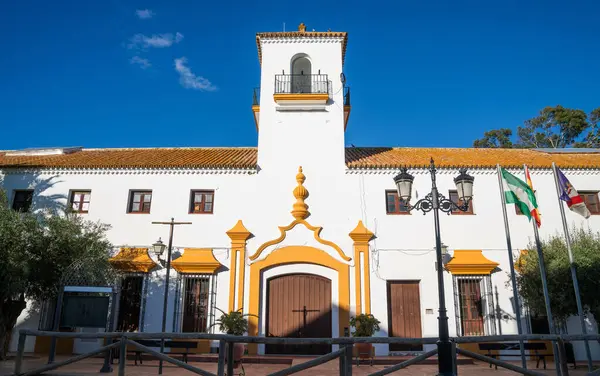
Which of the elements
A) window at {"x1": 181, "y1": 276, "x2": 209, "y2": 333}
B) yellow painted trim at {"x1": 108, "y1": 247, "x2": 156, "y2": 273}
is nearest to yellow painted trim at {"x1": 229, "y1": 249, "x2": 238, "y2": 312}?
window at {"x1": 181, "y1": 276, "x2": 209, "y2": 333}

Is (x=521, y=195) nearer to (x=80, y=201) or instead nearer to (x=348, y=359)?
(x=348, y=359)

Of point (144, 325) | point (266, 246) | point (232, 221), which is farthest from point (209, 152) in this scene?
point (144, 325)

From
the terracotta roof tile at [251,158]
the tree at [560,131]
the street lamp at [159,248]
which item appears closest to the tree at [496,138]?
the tree at [560,131]

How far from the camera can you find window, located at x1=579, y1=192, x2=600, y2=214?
51.0ft

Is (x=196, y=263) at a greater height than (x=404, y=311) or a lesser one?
greater

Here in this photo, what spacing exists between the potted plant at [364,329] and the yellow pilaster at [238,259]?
373cm

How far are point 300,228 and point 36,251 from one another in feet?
26.5

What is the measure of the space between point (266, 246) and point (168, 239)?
3.42 m

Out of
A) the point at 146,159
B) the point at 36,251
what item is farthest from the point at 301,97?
the point at 36,251

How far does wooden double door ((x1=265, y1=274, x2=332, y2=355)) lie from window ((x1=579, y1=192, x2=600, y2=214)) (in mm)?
9482

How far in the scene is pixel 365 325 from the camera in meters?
13.4

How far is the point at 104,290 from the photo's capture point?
12031 mm

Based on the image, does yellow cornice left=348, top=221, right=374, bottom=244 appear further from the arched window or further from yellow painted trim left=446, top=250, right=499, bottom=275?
the arched window

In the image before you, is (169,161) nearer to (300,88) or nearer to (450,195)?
(300,88)
